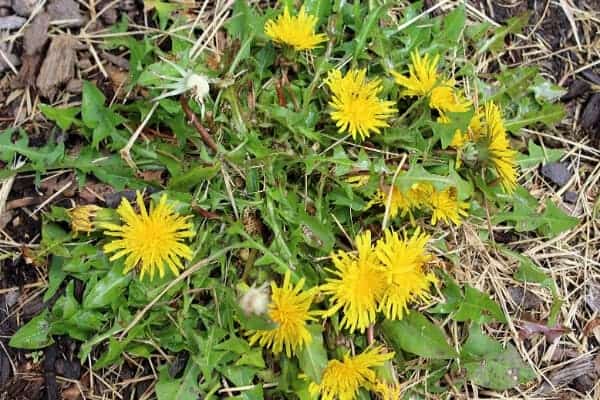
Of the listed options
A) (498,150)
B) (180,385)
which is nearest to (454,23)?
(498,150)

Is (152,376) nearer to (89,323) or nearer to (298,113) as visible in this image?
(89,323)

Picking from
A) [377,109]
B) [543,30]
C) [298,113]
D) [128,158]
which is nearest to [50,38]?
→ [128,158]

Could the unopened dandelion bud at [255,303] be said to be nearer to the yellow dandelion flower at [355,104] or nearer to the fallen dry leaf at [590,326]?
the yellow dandelion flower at [355,104]

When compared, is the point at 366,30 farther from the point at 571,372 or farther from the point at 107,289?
the point at 571,372

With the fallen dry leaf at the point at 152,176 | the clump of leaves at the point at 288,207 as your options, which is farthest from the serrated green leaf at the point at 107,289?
the fallen dry leaf at the point at 152,176

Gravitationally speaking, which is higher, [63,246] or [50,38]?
[50,38]

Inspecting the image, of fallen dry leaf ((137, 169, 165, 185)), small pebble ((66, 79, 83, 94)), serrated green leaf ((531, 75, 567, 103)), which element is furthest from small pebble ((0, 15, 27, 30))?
serrated green leaf ((531, 75, 567, 103))
